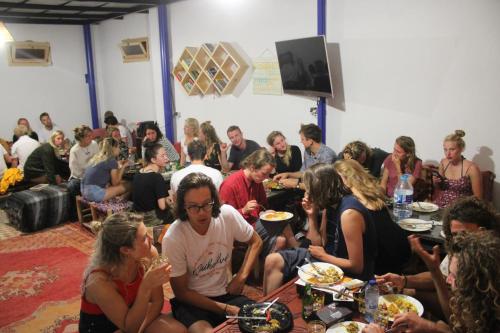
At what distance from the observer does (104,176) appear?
507 cm

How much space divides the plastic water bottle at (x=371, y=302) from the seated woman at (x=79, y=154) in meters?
4.84

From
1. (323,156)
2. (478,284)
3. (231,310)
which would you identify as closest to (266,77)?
(323,156)

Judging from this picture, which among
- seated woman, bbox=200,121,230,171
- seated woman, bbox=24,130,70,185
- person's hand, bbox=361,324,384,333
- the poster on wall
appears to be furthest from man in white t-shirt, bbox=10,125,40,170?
person's hand, bbox=361,324,384,333

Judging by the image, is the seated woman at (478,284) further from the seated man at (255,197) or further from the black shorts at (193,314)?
the seated man at (255,197)

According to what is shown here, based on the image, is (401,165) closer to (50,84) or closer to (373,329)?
(373,329)

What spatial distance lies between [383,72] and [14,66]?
785 cm

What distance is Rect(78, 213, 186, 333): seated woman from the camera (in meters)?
2.05

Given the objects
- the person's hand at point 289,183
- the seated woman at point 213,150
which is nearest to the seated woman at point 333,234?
the person's hand at point 289,183

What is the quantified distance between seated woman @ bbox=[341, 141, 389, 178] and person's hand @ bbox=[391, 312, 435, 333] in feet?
8.68

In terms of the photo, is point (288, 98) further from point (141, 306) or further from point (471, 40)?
point (141, 306)

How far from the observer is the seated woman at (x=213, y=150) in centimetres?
584

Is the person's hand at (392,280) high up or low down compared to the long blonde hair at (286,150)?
down

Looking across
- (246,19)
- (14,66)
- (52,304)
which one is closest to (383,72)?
(246,19)

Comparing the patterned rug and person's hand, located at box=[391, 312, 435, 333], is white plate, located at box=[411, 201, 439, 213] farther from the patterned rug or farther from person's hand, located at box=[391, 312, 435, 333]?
person's hand, located at box=[391, 312, 435, 333]
